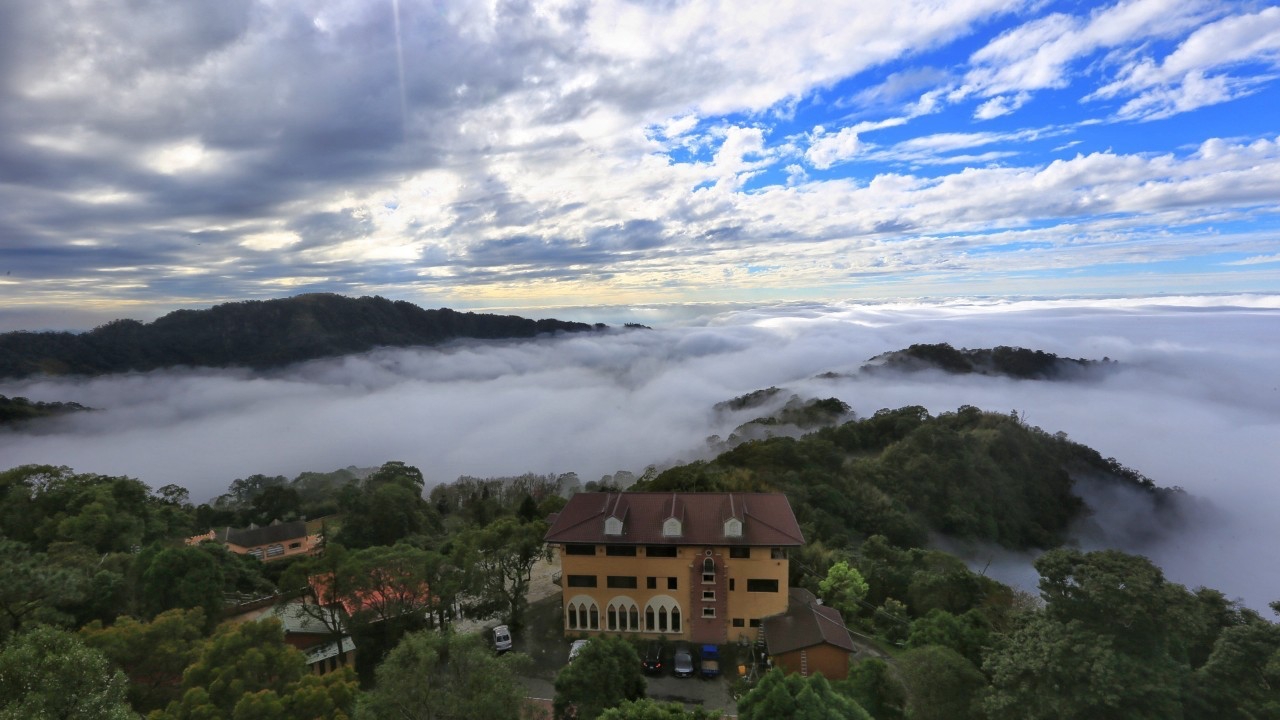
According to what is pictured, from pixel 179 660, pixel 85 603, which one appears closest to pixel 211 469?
pixel 85 603

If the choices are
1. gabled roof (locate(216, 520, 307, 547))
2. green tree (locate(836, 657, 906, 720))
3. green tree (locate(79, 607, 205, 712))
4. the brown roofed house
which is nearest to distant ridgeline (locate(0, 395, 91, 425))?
gabled roof (locate(216, 520, 307, 547))

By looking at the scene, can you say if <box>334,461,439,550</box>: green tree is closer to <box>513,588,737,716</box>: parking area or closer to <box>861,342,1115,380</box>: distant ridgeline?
<box>513,588,737,716</box>: parking area

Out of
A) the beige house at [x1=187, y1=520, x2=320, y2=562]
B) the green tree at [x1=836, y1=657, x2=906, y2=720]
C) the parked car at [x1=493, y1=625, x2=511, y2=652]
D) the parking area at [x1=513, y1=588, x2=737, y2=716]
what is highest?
the green tree at [x1=836, y1=657, x2=906, y2=720]

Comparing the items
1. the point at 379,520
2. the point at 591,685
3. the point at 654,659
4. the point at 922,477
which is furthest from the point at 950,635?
the point at 922,477

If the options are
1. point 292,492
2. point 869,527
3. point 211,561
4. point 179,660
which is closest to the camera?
point 179,660

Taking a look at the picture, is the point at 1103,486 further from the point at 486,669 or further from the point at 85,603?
the point at 85,603

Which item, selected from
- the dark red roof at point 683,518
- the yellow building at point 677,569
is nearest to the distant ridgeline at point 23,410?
the dark red roof at point 683,518
